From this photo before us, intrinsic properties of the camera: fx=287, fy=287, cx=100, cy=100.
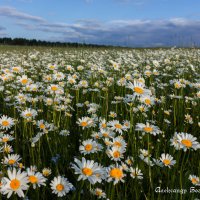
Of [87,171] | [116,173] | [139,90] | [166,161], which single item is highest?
[139,90]

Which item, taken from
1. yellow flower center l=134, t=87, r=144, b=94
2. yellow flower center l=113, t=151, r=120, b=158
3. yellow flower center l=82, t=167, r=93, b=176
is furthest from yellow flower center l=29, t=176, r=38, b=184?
yellow flower center l=134, t=87, r=144, b=94

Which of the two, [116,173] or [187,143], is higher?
[187,143]

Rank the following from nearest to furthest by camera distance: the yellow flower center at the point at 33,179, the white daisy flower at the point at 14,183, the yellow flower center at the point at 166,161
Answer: the white daisy flower at the point at 14,183, the yellow flower center at the point at 33,179, the yellow flower center at the point at 166,161

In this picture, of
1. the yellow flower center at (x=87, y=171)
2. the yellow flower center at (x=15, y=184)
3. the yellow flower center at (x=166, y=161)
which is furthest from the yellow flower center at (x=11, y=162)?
the yellow flower center at (x=166, y=161)

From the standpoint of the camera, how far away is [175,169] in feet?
9.27

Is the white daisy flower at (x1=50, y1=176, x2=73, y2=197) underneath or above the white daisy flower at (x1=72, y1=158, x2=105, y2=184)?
underneath

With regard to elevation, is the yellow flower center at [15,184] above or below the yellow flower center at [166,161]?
above

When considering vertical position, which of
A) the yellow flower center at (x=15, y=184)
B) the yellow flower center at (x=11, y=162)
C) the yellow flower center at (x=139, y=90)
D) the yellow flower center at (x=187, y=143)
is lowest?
the yellow flower center at (x=11, y=162)

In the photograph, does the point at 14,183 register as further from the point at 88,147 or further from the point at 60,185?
the point at 88,147

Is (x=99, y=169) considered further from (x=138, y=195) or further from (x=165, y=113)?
(x=165, y=113)

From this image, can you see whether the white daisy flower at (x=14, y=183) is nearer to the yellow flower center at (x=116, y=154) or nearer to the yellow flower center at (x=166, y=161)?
the yellow flower center at (x=116, y=154)

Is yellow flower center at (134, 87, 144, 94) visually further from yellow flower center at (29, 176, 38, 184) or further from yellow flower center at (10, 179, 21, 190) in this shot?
yellow flower center at (10, 179, 21, 190)

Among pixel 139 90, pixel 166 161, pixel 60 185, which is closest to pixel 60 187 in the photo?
pixel 60 185

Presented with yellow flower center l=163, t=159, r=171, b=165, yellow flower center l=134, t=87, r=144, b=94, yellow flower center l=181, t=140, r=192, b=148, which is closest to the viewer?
yellow flower center l=181, t=140, r=192, b=148
